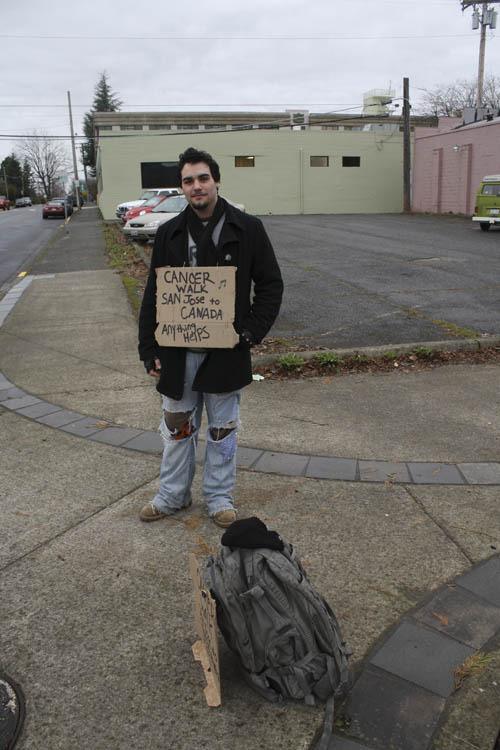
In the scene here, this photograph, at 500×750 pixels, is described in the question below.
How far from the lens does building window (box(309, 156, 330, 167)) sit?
3931cm

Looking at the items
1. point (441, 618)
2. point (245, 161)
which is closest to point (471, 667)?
point (441, 618)

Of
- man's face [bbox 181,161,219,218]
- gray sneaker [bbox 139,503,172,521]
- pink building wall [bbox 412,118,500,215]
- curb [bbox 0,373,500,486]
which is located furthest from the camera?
pink building wall [bbox 412,118,500,215]

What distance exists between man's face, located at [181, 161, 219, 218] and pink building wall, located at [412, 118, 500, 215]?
3105 centimetres

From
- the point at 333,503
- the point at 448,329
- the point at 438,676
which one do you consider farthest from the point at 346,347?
the point at 438,676

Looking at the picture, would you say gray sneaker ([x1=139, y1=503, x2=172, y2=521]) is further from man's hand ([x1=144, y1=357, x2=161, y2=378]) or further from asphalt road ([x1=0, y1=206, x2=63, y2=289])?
asphalt road ([x1=0, y1=206, x2=63, y2=289])

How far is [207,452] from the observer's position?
3.53m

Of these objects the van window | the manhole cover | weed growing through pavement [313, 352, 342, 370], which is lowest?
the manhole cover

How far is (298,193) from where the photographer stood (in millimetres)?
39500

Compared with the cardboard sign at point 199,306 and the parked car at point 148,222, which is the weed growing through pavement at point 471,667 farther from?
the parked car at point 148,222

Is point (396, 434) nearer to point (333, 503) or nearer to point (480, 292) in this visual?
point (333, 503)

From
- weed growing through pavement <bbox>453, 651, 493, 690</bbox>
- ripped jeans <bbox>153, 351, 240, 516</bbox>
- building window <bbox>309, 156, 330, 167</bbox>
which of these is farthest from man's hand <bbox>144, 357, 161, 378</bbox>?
building window <bbox>309, 156, 330, 167</bbox>

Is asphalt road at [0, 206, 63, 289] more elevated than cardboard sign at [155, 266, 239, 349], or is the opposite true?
cardboard sign at [155, 266, 239, 349]

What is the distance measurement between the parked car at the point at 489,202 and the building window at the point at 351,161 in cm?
1764

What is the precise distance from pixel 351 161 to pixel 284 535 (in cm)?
3952
